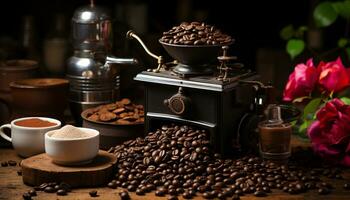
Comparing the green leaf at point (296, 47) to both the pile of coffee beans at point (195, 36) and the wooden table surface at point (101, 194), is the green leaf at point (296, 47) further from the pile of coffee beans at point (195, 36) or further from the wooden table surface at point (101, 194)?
the wooden table surface at point (101, 194)

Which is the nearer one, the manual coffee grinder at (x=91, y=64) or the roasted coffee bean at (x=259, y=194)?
the roasted coffee bean at (x=259, y=194)

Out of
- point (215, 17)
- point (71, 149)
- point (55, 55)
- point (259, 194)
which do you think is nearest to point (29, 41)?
point (55, 55)

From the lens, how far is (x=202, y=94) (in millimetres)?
2357

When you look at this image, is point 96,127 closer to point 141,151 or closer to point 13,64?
point 141,151

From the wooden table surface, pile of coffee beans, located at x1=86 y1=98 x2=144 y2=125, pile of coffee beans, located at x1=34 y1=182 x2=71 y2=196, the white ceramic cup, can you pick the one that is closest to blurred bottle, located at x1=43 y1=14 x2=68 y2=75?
pile of coffee beans, located at x1=86 y1=98 x2=144 y2=125

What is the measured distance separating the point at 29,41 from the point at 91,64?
1.21m

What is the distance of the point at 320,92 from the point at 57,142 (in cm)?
87

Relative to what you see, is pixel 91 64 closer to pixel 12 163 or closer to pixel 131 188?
pixel 12 163

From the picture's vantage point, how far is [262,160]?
7.79 ft

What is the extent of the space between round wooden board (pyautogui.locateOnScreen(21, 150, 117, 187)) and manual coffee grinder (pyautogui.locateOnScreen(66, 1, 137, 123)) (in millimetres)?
561

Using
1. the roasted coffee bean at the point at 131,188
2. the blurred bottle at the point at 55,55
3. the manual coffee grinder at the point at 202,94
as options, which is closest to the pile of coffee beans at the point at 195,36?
the manual coffee grinder at the point at 202,94

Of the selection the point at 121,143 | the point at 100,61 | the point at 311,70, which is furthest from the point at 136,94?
the point at 311,70

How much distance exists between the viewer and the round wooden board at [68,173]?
2172 millimetres

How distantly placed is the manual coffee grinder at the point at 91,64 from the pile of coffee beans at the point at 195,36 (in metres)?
0.40
